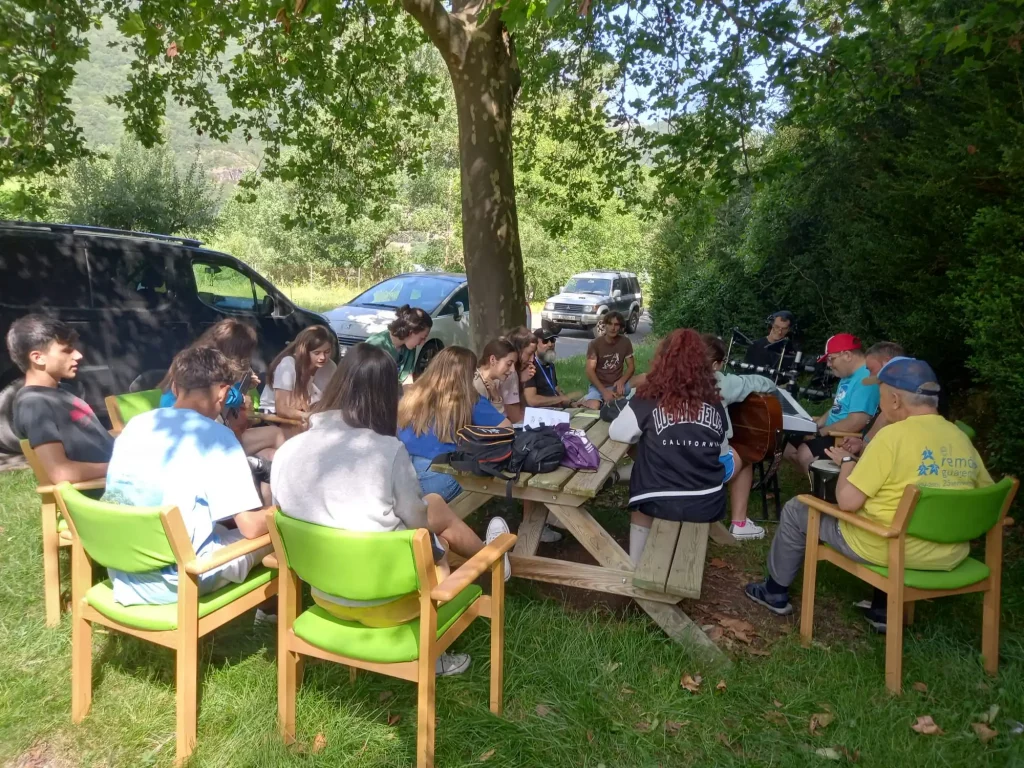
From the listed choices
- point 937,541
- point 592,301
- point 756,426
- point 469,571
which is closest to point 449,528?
point 469,571

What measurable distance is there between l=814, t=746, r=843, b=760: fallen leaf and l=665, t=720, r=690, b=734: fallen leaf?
475 mm

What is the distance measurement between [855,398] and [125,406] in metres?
4.73

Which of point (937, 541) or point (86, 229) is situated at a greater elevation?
point (86, 229)

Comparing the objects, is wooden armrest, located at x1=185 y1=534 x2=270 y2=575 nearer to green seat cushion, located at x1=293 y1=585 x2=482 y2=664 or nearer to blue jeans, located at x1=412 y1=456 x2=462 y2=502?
green seat cushion, located at x1=293 y1=585 x2=482 y2=664

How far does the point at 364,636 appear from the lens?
2412 millimetres

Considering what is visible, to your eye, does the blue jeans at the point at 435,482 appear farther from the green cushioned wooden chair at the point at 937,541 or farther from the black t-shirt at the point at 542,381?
the black t-shirt at the point at 542,381

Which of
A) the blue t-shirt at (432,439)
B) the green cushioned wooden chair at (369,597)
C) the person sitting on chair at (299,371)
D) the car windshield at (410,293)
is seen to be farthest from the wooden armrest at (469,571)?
the car windshield at (410,293)

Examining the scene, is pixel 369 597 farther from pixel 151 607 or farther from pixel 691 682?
pixel 691 682

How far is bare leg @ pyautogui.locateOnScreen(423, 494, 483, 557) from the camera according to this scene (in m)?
2.93

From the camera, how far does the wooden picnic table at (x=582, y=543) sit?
3.19 m

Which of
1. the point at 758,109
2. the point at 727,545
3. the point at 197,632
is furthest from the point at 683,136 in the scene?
the point at 197,632

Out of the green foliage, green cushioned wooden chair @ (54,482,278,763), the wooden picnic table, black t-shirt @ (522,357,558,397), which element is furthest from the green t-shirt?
the green foliage

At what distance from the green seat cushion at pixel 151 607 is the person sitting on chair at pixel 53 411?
82 cm

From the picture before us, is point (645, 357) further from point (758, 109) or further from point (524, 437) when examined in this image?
point (524, 437)
